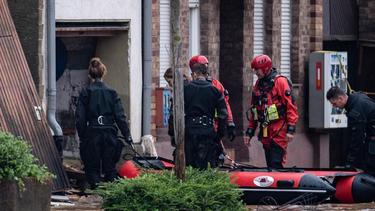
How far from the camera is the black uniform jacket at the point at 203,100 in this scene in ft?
60.1

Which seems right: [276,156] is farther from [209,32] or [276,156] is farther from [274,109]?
[209,32]

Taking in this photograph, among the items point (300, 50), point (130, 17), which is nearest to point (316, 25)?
point (300, 50)

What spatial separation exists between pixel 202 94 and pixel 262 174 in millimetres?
1157

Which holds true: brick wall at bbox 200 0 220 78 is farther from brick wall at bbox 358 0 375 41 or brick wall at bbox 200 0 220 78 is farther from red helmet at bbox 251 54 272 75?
brick wall at bbox 358 0 375 41

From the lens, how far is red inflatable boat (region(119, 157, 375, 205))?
1806 cm

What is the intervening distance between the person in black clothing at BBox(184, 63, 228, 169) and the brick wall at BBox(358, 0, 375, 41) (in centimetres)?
959

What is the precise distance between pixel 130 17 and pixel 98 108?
313cm

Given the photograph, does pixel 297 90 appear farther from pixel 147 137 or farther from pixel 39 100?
pixel 39 100

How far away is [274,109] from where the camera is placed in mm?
19391

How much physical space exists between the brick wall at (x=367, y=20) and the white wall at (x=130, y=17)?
6.94m

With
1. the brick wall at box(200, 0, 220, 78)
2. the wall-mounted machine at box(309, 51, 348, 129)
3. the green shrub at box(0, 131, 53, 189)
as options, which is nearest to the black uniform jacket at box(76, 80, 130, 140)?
the green shrub at box(0, 131, 53, 189)

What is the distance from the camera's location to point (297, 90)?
2584 cm

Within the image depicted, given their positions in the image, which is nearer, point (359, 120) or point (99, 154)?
point (359, 120)

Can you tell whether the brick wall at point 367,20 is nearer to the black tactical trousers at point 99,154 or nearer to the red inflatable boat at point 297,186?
the red inflatable boat at point 297,186
